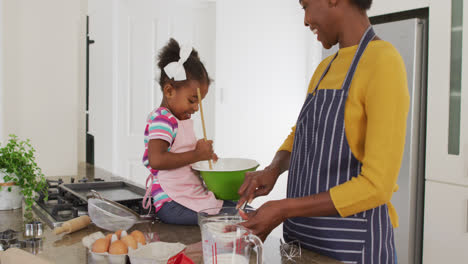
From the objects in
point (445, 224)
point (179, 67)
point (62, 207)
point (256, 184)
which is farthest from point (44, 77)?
point (445, 224)

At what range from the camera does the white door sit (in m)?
3.31

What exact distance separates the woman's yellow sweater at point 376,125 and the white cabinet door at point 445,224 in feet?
4.83

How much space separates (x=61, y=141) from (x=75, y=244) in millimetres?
1389

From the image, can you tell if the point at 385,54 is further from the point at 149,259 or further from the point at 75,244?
the point at 75,244

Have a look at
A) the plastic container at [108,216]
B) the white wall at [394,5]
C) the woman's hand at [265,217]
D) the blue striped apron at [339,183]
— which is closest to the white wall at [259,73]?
the white wall at [394,5]

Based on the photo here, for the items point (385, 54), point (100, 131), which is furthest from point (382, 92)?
point (100, 131)

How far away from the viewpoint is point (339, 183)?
1029mm

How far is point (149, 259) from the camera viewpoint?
0.83 m

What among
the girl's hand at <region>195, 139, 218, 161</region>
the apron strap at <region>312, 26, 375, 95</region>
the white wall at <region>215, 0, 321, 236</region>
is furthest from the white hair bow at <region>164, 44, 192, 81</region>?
the white wall at <region>215, 0, 321, 236</region>

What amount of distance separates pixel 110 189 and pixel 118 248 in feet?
2.82

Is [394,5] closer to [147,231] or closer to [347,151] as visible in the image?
[347,151]

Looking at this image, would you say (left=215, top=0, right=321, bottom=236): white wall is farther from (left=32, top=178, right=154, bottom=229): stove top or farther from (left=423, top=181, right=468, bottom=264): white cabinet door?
(left=32, top=178, right=154, bottom=229): stove top

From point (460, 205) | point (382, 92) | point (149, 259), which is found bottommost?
point (460, 205)

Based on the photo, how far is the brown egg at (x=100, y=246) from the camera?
0.90 metres
